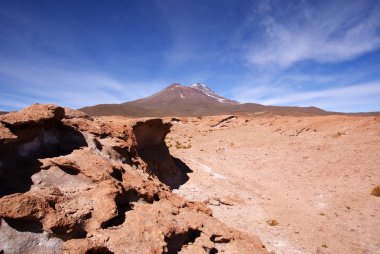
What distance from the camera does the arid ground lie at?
428 inches

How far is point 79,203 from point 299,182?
1393cm

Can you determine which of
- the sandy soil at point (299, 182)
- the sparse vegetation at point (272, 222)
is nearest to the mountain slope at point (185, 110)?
the sandy soil at point (299, 182)

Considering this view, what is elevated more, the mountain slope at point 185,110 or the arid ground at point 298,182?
the mountain slope at point 185,110

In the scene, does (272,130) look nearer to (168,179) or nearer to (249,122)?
(249,122)

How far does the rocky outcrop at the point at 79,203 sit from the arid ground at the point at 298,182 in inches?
144

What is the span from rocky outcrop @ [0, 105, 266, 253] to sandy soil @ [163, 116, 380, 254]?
144 inches

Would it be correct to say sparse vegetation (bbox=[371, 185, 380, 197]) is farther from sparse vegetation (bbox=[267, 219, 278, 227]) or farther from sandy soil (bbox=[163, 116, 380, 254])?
sparse vegetation (bbox=[267, 219, 278, 227])

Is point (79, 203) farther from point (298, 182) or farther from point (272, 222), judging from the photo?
point (298, 182)

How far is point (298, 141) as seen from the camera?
24625mm

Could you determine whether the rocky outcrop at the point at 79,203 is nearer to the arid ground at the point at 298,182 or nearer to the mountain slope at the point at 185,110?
the arid ground at the point at 298,182

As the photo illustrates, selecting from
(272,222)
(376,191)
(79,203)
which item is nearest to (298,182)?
(376,191)

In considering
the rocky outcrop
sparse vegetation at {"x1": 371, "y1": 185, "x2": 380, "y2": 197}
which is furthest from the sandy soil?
the rocky outcrop

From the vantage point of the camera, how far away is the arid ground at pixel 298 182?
10.9 meters

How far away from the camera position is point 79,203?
Answer: 5.93 metres
